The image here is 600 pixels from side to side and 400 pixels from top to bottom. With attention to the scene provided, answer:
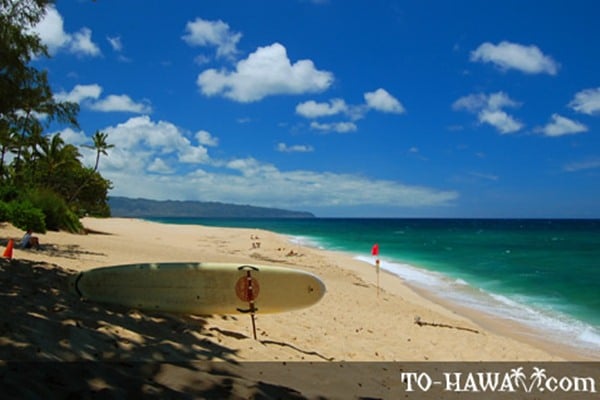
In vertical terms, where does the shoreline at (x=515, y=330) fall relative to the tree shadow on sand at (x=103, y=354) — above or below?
below

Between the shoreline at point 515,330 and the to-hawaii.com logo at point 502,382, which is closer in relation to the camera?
the to-hawaii.com logo at point 502,382

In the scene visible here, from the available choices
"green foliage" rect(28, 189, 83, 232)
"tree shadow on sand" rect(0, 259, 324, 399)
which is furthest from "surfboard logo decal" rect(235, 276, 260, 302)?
"green foliage" rect(28, 189, 83, 232)

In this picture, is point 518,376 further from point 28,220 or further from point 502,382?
point 28,220

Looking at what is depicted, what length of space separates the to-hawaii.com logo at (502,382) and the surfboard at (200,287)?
87.4 inches

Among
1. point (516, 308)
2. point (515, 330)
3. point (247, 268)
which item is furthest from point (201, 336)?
point (516, 308)

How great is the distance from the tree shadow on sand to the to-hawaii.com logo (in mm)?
2360

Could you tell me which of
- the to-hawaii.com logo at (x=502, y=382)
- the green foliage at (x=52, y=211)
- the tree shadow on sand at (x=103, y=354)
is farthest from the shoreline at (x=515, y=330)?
the green foliage at (x=52, y=211)

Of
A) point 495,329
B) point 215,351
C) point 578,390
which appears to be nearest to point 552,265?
point 495,329

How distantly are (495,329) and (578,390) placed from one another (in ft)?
13.9

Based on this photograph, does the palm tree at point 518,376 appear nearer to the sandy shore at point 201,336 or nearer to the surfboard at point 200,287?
the sandy shore at point 201,336

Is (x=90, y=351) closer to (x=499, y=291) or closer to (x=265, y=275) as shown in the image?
(x=265, y=275)

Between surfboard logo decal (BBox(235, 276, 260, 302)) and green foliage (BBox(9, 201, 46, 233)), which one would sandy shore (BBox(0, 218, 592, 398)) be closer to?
surfboard logo decal (BBox(235, 276, 260, 302))

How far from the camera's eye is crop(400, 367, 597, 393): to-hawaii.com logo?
18.4ft

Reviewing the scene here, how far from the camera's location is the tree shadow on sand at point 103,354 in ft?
10.2
